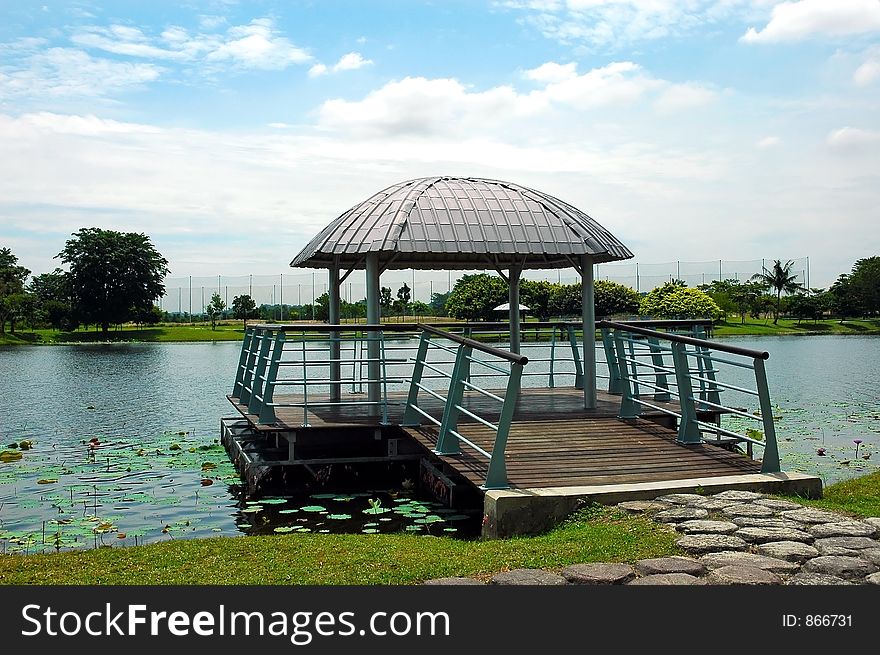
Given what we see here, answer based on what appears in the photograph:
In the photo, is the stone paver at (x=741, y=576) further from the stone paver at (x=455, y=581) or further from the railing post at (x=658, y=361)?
the railing post at (x=658, y=361)

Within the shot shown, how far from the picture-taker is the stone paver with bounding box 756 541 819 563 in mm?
5895

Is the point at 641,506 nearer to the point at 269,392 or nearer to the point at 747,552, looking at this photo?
the point at 747,552

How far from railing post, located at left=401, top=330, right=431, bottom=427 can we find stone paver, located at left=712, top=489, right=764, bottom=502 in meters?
3.93

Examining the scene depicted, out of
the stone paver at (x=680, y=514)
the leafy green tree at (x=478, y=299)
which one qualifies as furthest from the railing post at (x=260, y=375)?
the leafy green tree at (x=478, y=299)

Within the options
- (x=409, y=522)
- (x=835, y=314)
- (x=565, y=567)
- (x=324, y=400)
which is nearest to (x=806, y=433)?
(x=324, y=400)

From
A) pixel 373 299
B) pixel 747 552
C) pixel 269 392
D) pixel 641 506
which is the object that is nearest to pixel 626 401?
pixel 373 299

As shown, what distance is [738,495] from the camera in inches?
311

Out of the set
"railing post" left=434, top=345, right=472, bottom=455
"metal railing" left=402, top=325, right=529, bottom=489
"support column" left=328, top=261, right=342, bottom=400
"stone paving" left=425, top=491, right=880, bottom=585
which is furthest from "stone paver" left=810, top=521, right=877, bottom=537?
"support column" left=328, top=261, right=342, bottom=400

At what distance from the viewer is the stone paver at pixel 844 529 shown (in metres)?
6.46

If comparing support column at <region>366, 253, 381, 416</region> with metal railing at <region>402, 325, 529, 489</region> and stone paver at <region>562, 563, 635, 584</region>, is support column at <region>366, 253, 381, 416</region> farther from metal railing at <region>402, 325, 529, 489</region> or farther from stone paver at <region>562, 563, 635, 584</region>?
stone paver at <region>562, 563, 635, 584</region>

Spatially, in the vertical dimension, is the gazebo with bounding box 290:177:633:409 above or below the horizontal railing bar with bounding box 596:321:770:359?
above

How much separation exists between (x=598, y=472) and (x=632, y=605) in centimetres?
387

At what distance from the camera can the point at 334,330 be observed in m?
11.2

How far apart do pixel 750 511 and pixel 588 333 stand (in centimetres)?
580
